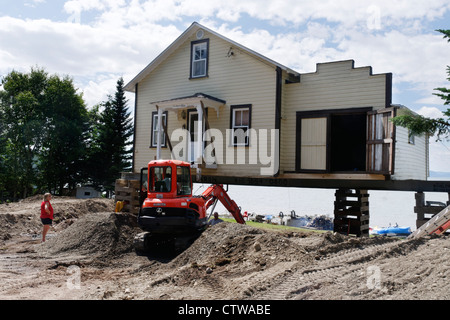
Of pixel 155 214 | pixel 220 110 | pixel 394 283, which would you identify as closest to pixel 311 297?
pixel 394 283

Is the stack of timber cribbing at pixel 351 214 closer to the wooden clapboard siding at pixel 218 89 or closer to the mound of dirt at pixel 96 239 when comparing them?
the wooden clapboard siding at pixel 218 89

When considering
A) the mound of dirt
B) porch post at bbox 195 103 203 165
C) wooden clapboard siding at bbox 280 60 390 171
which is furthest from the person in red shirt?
wooden clapboard siding at bbox 280 60 390 171

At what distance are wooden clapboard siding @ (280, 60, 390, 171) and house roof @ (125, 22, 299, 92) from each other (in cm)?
115

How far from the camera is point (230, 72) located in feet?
59.0

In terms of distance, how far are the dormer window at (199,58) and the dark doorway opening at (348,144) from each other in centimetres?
636

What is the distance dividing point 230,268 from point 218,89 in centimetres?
1018

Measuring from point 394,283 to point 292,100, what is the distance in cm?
1047

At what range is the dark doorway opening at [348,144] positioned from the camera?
19.1m

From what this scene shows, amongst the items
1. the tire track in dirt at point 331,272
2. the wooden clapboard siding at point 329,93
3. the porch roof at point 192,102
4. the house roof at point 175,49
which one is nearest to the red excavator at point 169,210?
the porch roof at point 192,102

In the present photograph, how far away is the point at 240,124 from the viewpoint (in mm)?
17750

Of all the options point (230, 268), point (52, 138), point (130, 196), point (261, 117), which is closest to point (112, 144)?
point (52, 138)

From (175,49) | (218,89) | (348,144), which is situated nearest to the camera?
(218,89)

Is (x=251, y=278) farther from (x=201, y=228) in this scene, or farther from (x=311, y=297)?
(x=201, y=228)

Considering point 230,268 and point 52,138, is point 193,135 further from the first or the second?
point 52,138
